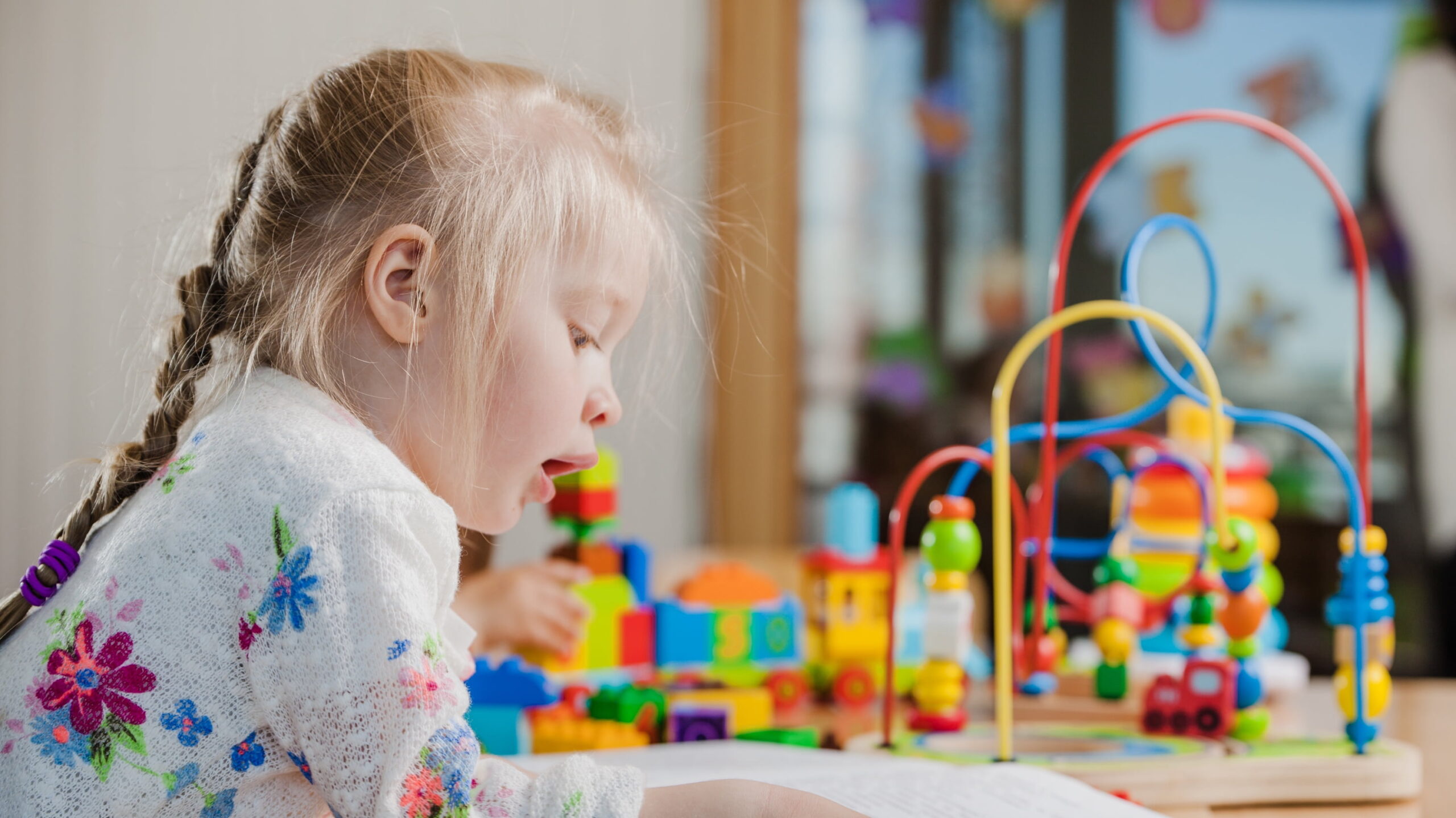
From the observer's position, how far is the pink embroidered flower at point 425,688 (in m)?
0.41

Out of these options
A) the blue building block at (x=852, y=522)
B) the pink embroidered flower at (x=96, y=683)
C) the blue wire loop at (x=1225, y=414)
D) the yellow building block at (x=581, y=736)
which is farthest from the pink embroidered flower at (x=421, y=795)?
the blue building block at (x=852, y=522)

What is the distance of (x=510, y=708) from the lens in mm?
770

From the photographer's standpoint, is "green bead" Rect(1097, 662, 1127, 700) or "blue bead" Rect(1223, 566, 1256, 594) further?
"green bead" Rect(1097, 662, 1127, 700)

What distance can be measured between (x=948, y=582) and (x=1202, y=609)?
17cm

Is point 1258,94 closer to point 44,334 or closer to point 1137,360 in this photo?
point 1137,360

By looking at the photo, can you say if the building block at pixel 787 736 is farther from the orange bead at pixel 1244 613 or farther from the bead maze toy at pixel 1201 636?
the orange bead at pixel 1244 613

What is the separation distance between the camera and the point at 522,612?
3.07 feet

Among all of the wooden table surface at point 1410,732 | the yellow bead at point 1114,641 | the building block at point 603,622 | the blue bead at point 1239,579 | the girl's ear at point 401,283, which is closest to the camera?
→ the girl's ear at point 401,283

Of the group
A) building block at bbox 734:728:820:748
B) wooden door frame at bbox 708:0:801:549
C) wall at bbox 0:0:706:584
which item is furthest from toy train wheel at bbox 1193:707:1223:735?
wooden door frame at bbox 708:0:801:549

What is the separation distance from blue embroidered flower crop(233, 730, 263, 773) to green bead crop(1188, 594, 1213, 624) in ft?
1.91

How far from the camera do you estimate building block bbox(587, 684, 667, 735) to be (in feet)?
2.53

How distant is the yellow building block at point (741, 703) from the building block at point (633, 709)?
0.01m

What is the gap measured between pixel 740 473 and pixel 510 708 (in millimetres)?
1903

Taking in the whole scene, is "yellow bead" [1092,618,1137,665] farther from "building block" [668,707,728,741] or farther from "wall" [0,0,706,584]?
"wall" [0,0,706,584]
